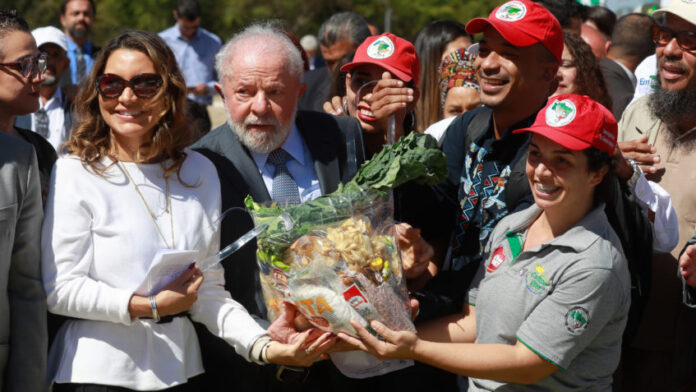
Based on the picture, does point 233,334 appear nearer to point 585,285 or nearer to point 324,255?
point 324,255

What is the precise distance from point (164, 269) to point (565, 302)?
1.47 m

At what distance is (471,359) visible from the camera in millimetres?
2848

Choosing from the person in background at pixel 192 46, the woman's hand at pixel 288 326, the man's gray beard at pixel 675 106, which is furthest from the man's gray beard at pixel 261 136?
the person in background at pixel 192 46

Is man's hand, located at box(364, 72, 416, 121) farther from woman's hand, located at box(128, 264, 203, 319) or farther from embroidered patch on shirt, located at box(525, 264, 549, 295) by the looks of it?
woman's hand, located at box(128, 264, 203, 319)

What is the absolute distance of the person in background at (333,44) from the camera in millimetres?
7054

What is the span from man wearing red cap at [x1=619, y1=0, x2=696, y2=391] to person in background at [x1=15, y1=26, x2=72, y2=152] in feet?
16.4

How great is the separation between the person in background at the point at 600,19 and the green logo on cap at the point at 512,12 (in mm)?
6142

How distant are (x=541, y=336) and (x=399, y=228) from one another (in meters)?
0.70

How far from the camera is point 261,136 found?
135 inches

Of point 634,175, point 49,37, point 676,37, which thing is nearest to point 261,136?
point 634,175

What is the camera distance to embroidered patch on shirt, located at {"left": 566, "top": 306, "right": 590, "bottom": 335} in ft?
9.02

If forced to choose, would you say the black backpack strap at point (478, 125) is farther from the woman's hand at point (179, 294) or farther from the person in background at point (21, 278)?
the person in background at point (21, 278)

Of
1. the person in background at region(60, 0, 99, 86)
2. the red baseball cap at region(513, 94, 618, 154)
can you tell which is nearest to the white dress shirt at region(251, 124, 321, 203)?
the red baseball cap at region(513, 94, 618, 154)

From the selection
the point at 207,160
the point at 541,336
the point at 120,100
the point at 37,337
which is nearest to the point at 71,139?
the point at 120,100
